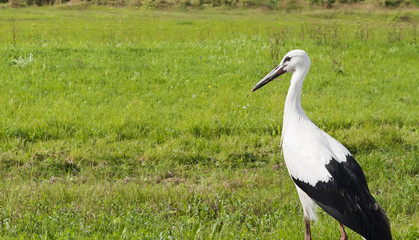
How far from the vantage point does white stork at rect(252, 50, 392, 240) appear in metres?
3.55

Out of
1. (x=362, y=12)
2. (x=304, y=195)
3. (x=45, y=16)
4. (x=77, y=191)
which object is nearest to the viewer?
(x=304, y=195)

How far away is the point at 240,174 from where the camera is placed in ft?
19.4

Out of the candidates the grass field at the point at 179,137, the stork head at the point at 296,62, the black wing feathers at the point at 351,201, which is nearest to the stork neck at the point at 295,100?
the stork head at the point at 296,62

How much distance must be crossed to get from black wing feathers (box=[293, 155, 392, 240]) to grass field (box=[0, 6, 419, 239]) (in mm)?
521

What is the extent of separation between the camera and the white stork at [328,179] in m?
3.55

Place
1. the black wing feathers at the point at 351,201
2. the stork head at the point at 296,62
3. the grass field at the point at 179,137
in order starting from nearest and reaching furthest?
the black wing feathers at the point at 351,201, the grass field at the point at 179,137, the stork head at the point at 296,62

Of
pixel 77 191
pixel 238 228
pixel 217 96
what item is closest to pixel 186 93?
pixel 217 96

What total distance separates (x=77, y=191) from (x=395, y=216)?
3420 millimetres

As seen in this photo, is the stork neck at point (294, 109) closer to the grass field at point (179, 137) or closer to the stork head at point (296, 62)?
the stork head at point (296, 62)

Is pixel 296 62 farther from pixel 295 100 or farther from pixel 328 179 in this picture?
pixel 328 179

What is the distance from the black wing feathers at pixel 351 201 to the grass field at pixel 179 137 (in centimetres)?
52

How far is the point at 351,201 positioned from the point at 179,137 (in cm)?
376

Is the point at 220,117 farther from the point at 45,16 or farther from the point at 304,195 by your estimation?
the point at 45,16

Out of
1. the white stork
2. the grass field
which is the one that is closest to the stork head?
the white stork
